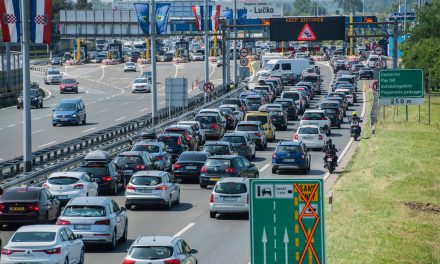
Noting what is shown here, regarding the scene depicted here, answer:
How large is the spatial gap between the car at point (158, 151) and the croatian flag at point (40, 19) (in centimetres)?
660

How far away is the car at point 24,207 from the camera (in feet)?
108

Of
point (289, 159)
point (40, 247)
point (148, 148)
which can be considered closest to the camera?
point (40, 247)

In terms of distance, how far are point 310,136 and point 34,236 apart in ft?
110

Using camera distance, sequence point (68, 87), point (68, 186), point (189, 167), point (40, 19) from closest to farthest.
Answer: point (68, 186), point (40, 19), point (189, 167), point (68, 87)

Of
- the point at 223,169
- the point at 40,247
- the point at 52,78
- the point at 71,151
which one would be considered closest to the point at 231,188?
the point at 223,169

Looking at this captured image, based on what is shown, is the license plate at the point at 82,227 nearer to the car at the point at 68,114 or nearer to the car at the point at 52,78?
the car at the point at 68,114

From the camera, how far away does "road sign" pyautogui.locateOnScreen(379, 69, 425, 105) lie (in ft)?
218

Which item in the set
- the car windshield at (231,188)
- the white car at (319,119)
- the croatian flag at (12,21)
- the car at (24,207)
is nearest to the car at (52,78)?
the white car at (319,119)

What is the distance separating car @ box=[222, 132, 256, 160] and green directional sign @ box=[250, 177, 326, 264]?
118 ft

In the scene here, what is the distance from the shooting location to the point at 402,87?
220 ft

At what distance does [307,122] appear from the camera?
2486 inches

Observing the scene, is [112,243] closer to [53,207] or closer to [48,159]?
[53,207]

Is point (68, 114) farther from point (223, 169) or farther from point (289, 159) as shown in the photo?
point (223, 169)

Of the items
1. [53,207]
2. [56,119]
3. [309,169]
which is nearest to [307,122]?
[309,169]
